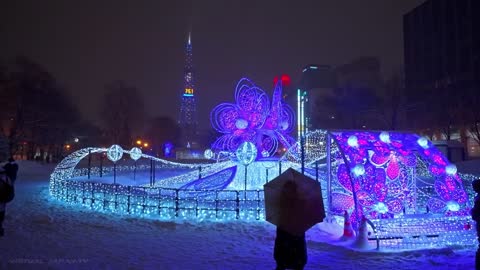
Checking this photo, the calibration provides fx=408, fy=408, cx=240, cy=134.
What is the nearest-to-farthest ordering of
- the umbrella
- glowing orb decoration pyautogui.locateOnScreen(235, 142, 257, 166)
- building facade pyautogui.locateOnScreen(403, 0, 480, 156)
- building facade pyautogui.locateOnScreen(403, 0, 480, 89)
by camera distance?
the umbrella
glowing orb decoration pyautogui.locateOnScreen(235, 142, 257, 166)
building facade pyautogui.locateOnScreen(403, 0, 480, 156)
building facade pyautogui.locateOnScreen(403, 0, 480, 89)

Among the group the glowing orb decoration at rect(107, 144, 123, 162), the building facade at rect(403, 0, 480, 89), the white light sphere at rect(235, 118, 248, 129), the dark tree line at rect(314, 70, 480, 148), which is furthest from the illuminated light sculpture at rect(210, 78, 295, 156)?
the building facade at rect(403, 0, 480, 89)

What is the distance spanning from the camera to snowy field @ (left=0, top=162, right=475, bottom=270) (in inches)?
296

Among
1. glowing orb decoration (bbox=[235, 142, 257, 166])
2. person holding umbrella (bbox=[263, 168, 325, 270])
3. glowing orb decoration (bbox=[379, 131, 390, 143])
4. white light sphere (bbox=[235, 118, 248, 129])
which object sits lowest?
person holding umbrella (bbox=[263, 168, 325, 270])

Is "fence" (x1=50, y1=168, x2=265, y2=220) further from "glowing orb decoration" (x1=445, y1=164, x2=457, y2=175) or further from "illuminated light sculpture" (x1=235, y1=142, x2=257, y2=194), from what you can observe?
"glowing orb decoration" (x1=445, y1=164, x2=457, y2=175)

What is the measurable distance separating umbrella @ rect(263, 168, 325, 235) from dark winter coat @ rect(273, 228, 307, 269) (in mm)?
183

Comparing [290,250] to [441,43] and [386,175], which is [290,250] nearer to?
[386,175]

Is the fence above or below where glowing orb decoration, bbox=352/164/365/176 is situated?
below

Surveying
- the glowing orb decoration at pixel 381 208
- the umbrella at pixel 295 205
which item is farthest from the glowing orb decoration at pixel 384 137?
the umbrella at pixel 295 205

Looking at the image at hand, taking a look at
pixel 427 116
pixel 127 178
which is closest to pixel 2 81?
pixel 127 178

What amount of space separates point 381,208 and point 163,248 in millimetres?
5220

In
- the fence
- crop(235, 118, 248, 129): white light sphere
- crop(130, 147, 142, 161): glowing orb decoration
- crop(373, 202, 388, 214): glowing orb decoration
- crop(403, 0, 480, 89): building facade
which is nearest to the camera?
crop(373, 202, 388, 214): glowing orb decoration

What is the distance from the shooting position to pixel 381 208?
32.3ft

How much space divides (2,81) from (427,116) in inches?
1833

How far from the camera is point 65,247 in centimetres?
868
